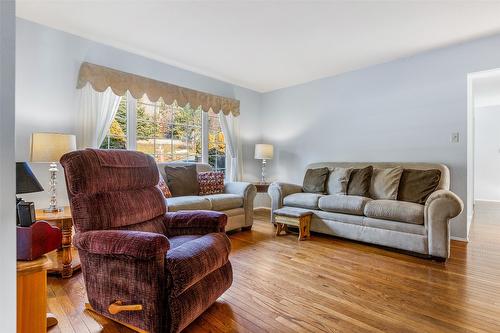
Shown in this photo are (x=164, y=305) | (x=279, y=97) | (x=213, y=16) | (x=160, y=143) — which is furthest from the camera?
(x=279, y=97)

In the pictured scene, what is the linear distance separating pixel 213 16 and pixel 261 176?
→ 3.27m

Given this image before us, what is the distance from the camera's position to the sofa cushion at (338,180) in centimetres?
357

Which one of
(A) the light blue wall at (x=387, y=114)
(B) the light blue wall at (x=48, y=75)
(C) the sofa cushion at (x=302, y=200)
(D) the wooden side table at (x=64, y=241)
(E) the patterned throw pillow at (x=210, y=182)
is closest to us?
(D) the wooden side table at (x=64, y=241)

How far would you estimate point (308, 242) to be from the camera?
3.24 metres

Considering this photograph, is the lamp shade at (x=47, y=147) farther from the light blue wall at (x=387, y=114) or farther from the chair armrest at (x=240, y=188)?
the light blue wall at (x=387, y=114)

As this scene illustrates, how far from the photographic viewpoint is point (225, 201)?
3.43 metres

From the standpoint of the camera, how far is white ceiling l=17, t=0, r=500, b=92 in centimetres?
245

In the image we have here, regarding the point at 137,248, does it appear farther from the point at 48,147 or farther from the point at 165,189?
the point at 165,189

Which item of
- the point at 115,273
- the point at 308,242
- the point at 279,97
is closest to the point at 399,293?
the point at 308,242

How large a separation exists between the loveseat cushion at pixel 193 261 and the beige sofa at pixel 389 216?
75.8 inches

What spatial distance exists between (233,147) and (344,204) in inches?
90.1

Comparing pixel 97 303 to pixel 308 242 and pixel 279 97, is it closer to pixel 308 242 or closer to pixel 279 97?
pixel 308 242

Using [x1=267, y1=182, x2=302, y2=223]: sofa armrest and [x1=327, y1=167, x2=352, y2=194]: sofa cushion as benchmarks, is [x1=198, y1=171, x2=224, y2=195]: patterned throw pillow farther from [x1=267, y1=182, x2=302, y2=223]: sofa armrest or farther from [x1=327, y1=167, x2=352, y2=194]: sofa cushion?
[x1=327, y1=167, x2=352, y2=194]: sofa cushion

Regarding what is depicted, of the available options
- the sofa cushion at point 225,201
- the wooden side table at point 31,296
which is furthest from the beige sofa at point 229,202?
the wooden side table at point 31,296
